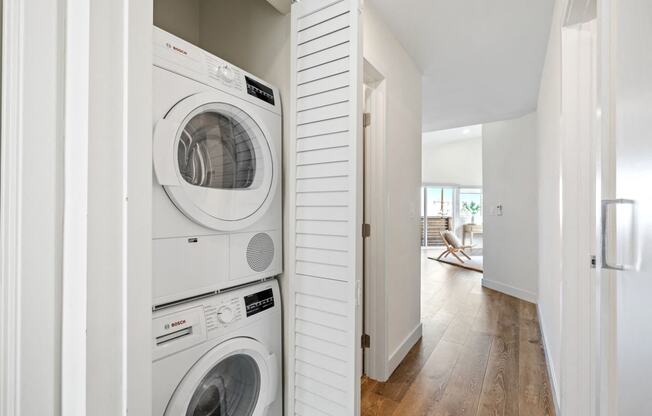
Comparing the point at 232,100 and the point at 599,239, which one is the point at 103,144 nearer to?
the point at 232,100

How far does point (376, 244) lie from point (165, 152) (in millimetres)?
1491

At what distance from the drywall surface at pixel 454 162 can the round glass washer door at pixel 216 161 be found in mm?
7722

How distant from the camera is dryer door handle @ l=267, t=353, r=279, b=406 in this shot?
1.29m

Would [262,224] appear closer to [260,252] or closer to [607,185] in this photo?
[260,252]

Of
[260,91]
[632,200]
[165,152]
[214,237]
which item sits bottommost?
[214,237]

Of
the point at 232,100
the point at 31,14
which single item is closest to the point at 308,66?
the point at 232,100

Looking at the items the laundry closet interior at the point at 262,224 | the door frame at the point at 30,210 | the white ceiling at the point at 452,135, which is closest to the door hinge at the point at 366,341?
the laundry closet interior at the point at 262,224

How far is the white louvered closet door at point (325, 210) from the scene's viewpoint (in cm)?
111

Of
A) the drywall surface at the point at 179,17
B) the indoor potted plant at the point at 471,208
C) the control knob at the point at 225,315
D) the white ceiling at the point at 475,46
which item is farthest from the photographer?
the indoor potted plant at the point at 471,208

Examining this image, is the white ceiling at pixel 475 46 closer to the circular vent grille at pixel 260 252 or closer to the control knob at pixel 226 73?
the control knob at pixel 226 73

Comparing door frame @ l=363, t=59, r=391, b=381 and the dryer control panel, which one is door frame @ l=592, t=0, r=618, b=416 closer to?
the dryer control panel

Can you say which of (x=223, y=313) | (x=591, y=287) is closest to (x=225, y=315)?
(x=223, y=313)

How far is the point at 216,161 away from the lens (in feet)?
3.81

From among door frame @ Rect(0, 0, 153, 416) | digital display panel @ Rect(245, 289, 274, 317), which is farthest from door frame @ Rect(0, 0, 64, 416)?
digital display panel @ Rect(245, 289, 274, 317)
